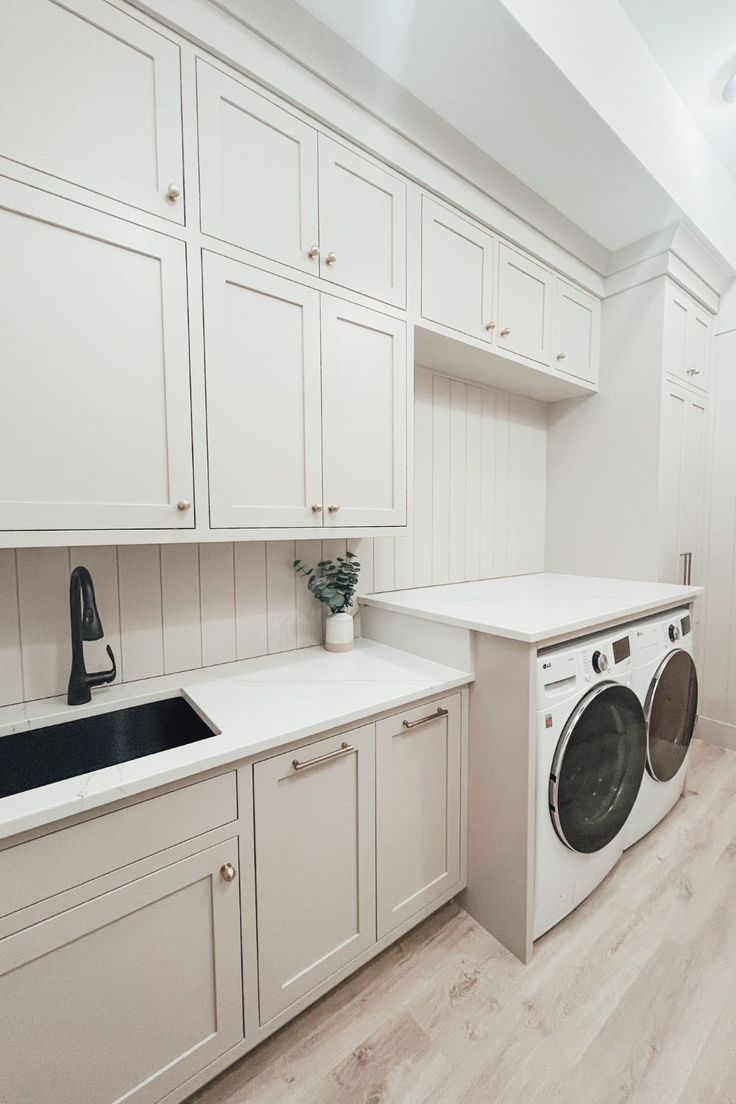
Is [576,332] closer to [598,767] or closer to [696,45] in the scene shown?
[696,45]

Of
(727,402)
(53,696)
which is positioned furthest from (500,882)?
(727,402)

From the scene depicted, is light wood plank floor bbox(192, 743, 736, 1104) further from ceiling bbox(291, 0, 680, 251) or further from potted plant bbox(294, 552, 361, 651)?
ceiling bbox(291, 0, 680, 251)

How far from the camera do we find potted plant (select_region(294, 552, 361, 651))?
1.69 m

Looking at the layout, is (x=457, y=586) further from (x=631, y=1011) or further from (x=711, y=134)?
(x=711, y=134)

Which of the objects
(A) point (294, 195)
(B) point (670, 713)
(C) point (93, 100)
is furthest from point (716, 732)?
(C) point (93, 100)

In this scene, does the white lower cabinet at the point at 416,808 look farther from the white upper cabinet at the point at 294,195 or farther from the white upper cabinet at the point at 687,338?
the white upper cabinet at the point at 687,338

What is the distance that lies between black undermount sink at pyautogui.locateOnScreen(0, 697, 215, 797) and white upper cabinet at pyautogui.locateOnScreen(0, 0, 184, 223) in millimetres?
1273

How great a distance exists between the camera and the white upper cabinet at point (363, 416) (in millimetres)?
1408

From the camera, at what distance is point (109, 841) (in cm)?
87

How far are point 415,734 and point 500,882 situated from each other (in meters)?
0.58

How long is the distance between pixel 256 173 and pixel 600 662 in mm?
1736

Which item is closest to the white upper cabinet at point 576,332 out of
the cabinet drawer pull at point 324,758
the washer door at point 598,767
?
the washer door at point 598,767

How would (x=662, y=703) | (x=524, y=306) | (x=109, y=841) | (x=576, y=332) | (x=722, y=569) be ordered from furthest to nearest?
1. (x=722, y=569)
2. (x=576, y=332)
3. (x=524, y=306)
4. (x=662, y=703)
5. (x=109, y=841)

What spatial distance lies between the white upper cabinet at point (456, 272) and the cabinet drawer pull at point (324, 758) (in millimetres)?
1414
